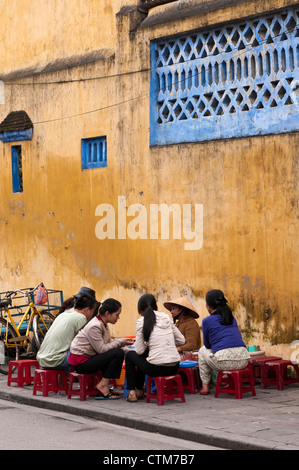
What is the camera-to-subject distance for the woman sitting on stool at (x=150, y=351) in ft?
31.7

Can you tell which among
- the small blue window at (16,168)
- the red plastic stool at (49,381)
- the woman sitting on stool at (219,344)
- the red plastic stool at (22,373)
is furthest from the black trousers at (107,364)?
the small blue window at (16,168)

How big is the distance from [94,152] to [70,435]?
21.8ft

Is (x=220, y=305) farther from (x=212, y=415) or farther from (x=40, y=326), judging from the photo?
(x=40, y=326)

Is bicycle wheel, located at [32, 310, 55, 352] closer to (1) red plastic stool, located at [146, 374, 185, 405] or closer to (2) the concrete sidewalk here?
(2) the concrete sidewalk

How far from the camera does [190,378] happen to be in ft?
33.6

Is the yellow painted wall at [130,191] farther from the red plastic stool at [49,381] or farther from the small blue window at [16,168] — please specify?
the red plastic stool at [49,381]

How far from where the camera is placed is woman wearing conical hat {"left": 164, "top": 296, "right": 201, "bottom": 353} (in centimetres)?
1090

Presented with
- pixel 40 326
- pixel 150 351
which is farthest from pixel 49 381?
pixel 40 326

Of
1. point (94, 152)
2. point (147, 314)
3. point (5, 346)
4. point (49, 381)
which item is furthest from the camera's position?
point (94, 152)

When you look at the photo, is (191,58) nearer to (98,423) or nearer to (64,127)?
(64,127)

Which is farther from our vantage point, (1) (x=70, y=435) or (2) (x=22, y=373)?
(2) (x=22, y=373)

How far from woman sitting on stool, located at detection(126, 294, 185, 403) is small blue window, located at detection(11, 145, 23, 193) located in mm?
6554
